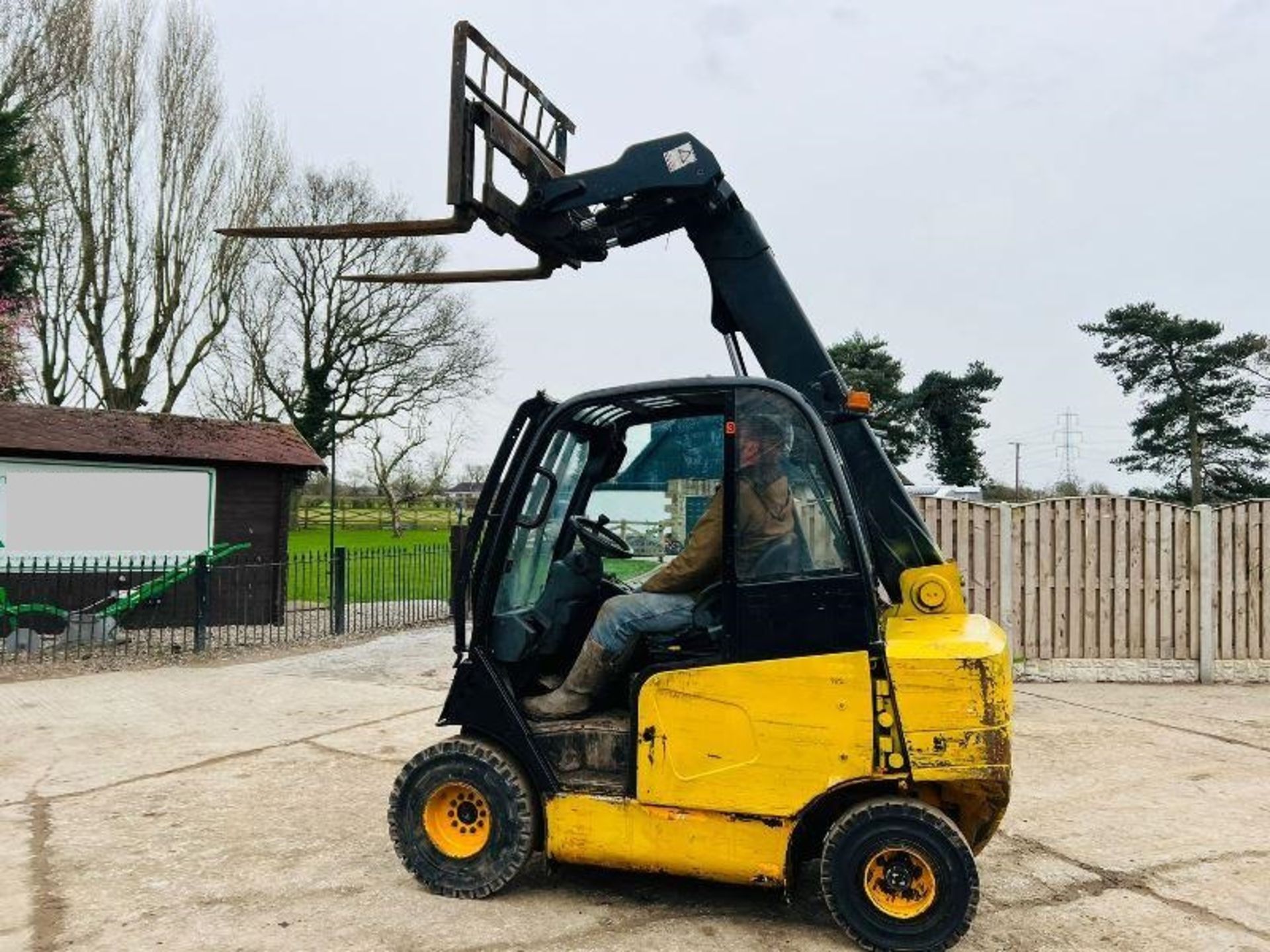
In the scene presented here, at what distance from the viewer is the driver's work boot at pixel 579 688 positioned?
13.7ft

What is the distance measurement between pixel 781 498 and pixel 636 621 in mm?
832

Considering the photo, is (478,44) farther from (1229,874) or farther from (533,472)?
(1229,874)

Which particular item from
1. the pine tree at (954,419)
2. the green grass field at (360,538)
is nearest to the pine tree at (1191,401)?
the pine tree at (954,419)

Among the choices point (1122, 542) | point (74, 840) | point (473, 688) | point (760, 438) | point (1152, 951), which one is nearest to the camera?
point (1152, 951)

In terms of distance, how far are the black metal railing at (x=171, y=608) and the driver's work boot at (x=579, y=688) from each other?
28.6 feet

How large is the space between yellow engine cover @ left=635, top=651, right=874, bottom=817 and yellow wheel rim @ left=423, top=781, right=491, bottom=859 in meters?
0.78

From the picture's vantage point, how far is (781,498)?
394 centimetres

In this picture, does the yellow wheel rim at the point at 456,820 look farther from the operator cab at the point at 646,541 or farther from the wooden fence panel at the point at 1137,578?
the wooden fence panel at the point at 1137,578

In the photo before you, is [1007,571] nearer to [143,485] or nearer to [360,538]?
[143,485]

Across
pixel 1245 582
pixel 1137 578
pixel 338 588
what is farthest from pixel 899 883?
pixel 338 588

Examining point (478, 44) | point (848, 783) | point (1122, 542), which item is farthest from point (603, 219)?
point (1122, 542)

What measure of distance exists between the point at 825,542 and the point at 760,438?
0.49m

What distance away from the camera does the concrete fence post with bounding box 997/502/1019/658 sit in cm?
1014

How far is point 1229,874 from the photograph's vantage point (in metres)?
4.56
